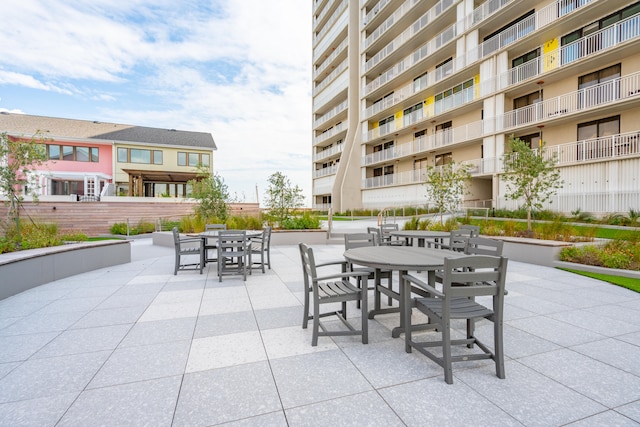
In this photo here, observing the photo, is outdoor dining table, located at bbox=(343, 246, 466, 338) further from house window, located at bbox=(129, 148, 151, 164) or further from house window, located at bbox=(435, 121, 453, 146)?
house window, located at bbox=(129, 148, 151, 164)

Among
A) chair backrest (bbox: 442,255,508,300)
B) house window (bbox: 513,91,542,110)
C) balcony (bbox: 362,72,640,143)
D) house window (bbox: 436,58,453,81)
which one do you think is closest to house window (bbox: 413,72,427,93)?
house window (bbox: 436,58,453,81)

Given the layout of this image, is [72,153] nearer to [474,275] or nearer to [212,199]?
[212,199]

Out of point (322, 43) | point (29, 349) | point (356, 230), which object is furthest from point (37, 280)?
point (322, 43)

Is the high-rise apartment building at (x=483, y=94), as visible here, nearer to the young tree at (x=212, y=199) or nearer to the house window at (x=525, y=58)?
the house window at (x=525, y=58)

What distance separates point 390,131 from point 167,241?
21503 mm

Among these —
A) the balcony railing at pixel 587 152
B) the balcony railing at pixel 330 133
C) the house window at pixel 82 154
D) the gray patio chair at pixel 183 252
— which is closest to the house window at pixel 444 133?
the balcony railing at pixel 587 152

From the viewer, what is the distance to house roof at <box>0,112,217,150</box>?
2825 centimetres

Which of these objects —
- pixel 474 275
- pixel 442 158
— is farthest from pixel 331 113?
pixel 474 275

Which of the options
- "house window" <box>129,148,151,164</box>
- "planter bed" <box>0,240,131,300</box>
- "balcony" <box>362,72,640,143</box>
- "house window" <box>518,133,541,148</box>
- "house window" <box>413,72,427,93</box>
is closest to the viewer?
"planter bed" <box>0,240,131,300</box>

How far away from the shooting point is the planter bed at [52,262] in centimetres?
515

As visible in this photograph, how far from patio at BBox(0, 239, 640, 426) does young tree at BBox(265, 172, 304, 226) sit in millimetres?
8348

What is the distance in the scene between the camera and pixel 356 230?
50.3 ft

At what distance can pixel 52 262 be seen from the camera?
626 cm

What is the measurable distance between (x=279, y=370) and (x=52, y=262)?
6391 millimetres
